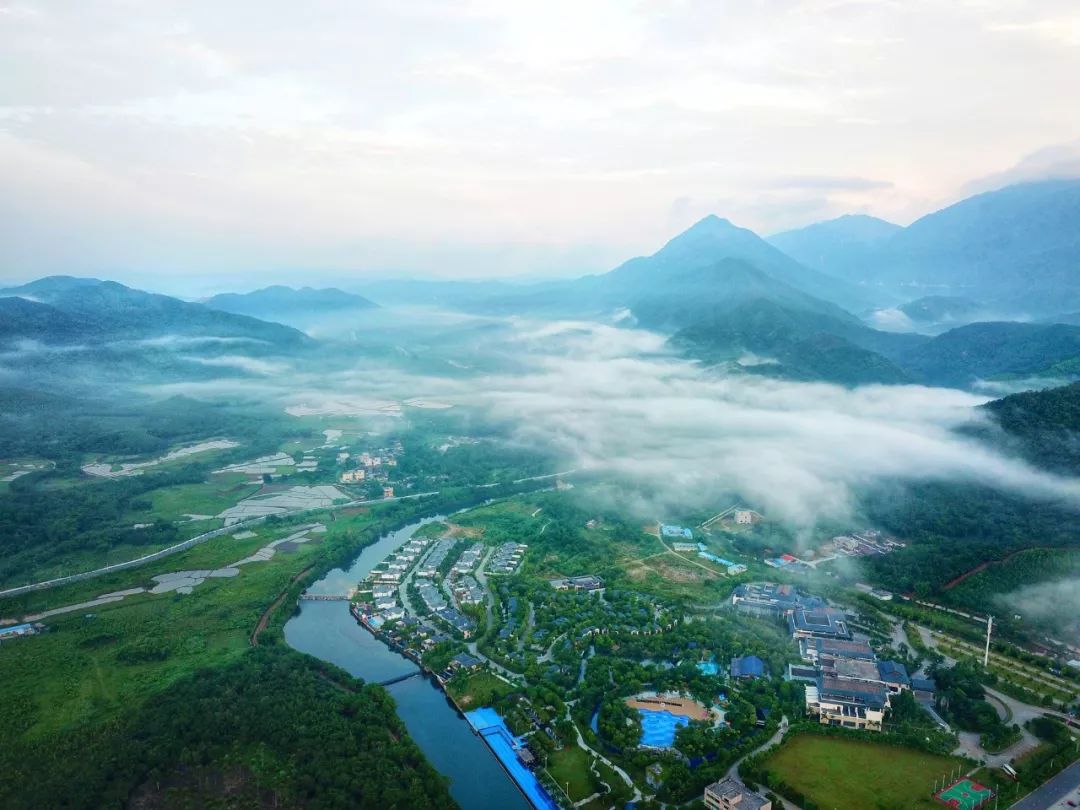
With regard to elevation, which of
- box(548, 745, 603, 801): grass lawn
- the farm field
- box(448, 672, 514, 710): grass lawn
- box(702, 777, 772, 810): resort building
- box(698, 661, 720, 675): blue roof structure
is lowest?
box(548, 745, 603, 801): grass lawn

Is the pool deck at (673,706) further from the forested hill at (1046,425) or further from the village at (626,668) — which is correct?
the forested hill at (1046,425)

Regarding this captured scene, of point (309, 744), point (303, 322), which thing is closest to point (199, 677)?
point (309, 744)

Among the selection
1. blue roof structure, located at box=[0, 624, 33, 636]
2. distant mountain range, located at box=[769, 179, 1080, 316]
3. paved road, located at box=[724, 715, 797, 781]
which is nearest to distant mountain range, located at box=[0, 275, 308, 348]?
blue roof structure, located at box=[0, 624, 33, 636]

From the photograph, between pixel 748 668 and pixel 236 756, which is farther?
pixel 748 668

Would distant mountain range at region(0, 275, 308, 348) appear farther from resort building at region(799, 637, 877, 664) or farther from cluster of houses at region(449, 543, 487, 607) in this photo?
resort building at region(799, 637, 877, 664)

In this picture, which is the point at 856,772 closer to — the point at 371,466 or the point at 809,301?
the point at 371,466

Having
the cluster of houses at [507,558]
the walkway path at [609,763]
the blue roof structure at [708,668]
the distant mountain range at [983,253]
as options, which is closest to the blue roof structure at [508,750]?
the walkway path at [609,763]

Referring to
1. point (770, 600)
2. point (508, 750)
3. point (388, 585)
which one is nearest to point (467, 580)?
point (388, 585)
